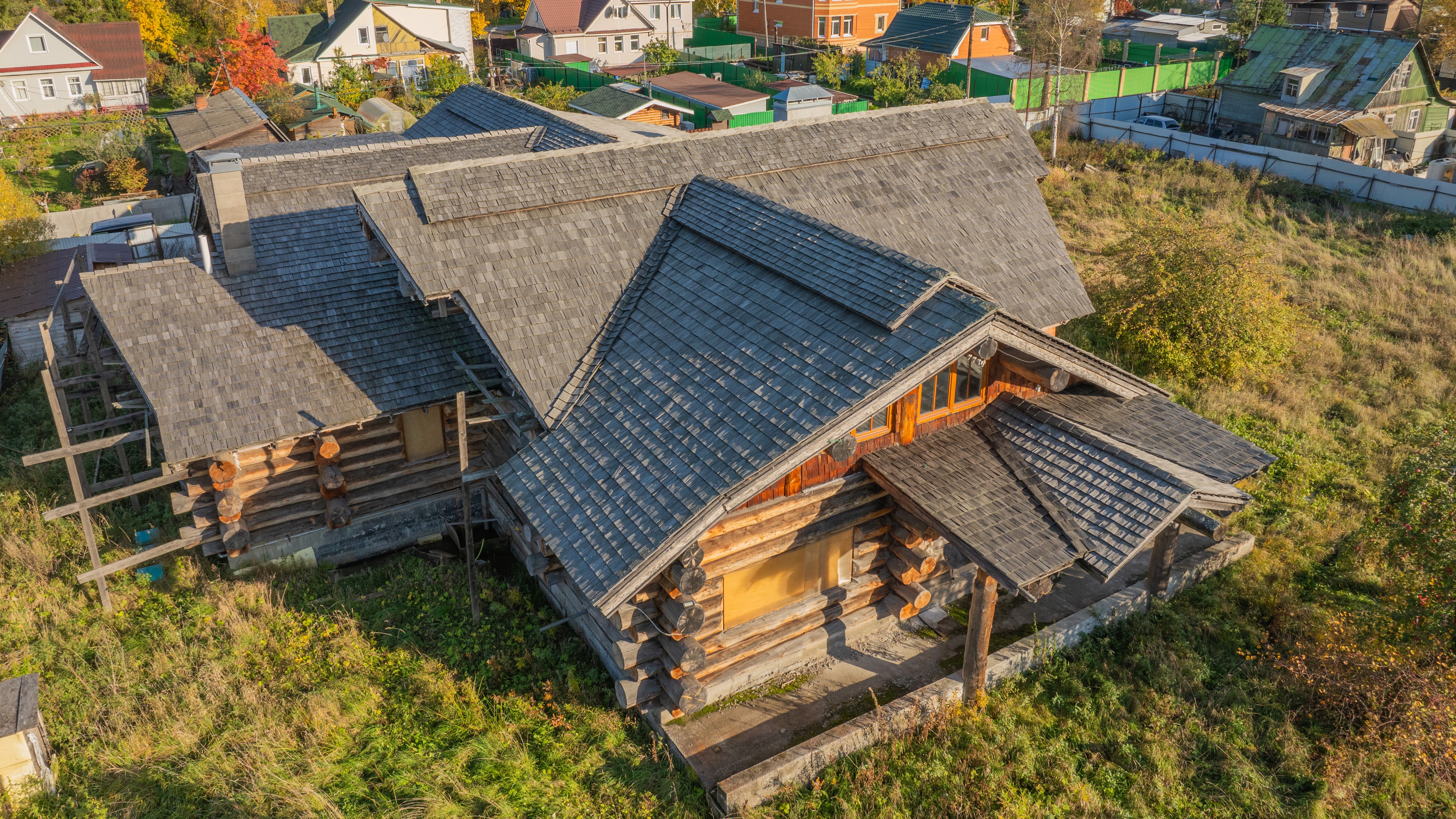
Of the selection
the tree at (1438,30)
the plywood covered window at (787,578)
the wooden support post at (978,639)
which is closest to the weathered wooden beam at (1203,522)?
the wooden support post at (978,639)

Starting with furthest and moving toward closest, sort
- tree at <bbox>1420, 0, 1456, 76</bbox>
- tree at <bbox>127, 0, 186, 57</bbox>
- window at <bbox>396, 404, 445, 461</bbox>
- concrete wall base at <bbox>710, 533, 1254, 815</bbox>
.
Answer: tree at <bbox>127, 0, 186, 57</bbox> < tree at <bbox>1420, 0, 1456, 76</bbox> < window at <bbox>396, 404, 445, 461</bbox> < concrete wall base at <bbox>710, 533, 1254, 815</bbox>

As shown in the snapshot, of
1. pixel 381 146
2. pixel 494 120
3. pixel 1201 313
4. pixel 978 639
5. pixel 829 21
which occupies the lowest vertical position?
pixel 978 639

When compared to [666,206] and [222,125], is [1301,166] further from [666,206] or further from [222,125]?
[222,125]

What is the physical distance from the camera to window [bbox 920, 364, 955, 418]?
1161 centimetres

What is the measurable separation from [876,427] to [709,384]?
7.07 feet

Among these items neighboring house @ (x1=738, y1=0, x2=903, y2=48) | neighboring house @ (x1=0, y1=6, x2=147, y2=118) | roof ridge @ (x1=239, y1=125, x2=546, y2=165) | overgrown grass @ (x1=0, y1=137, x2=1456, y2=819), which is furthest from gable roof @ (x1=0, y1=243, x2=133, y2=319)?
neighboring house @ (x1=738, y1=0, x2=903, y2=48)

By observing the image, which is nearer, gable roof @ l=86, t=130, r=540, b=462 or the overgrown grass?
the overgrown grass

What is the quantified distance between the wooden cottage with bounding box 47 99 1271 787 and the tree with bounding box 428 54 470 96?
33427mm

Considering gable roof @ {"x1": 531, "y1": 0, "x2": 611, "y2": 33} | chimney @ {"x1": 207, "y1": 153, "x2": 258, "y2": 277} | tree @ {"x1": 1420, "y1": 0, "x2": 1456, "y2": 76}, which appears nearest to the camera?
chimney @ {"x1": 207, "y1": 153, "x2": 258, "y2": 277}

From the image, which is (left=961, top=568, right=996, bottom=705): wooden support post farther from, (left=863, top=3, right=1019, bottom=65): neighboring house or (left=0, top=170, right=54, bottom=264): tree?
(left=863, top=3, right=1019, bottom=65): neighboring house

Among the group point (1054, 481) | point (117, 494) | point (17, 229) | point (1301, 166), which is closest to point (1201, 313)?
point (1054, 481)

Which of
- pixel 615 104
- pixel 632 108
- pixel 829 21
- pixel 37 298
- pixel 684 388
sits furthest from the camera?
pixel 829 21

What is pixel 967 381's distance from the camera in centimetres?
1196

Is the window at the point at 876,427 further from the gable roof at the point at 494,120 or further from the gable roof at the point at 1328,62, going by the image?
the gable roof at the point at 1328,62
